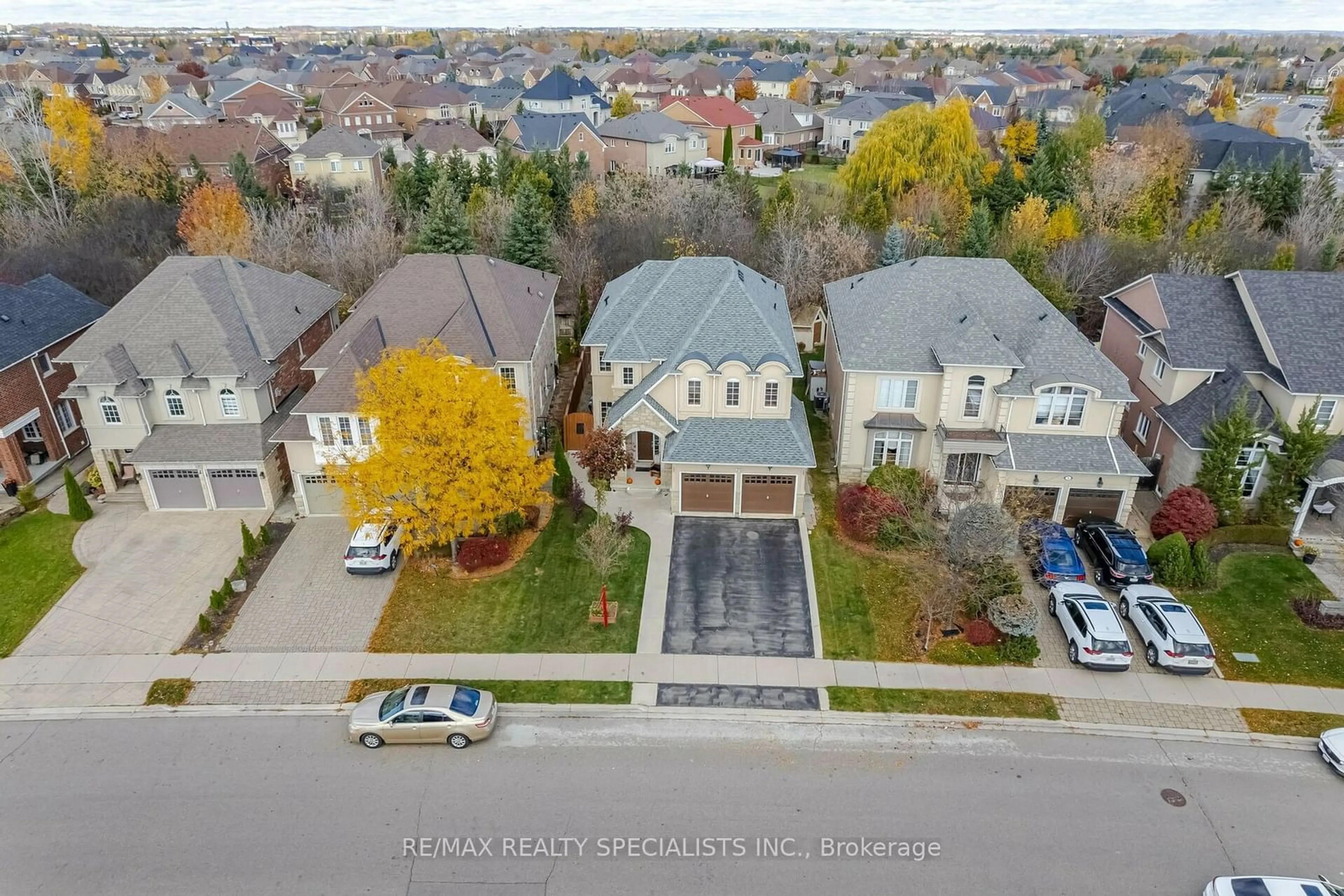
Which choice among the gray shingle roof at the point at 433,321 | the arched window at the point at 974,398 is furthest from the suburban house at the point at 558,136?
the arched window at the point at 974,398

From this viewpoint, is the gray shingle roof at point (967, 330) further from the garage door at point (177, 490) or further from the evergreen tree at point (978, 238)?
the garage door at point (177, 490)

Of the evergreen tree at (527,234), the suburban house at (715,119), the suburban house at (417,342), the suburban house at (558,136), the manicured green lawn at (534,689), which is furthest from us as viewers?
the suburban house at (715,119)

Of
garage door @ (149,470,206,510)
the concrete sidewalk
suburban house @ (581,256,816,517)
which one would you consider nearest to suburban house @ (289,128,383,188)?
garage door @ (149,470,206,510)

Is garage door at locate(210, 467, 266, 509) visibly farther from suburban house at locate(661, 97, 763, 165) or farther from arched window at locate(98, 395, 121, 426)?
suburban house at locate(661, 97, 763, 165)

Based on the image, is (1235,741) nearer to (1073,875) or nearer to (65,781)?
(1073,875)

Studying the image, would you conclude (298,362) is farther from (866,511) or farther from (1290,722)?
(1290,722)
